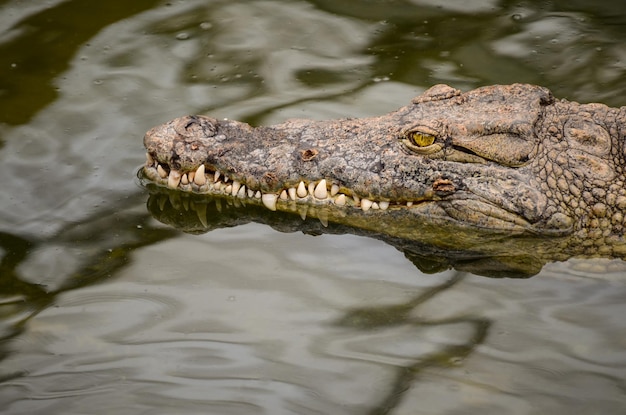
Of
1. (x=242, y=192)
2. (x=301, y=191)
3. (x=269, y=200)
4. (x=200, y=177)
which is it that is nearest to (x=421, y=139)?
(x=301, y=191)

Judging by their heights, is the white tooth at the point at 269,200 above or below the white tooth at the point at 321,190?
below

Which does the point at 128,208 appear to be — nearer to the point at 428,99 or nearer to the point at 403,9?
the point at 428,99

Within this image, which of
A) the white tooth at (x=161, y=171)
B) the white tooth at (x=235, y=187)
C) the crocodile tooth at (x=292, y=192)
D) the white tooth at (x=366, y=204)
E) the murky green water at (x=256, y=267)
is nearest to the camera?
the murky green water at (x=256, y=267)

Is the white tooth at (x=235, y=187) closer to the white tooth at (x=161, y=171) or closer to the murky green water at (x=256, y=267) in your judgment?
the murky green water at (x=256, y=267)

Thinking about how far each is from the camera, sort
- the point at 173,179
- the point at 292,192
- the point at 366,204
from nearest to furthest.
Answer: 1. the point at 366,204
2. the point at 292,192
3. the point at 173,179

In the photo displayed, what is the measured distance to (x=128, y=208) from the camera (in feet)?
18.0

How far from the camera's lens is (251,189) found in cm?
523

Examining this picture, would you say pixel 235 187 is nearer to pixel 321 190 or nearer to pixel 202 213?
pixel 202 213

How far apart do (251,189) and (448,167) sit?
4.20 feet

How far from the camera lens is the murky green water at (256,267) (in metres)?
4.04

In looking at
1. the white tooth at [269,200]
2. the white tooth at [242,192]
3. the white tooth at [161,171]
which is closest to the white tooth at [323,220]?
the white tooth at [269,200]

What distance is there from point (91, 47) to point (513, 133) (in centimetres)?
403

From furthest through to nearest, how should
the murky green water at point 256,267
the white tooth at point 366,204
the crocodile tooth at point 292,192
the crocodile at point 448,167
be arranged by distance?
the crocodile tooth at point 292,192
the white tooth at point 366,204
the crocodile at point 448,167
the murky green water at point 256,267

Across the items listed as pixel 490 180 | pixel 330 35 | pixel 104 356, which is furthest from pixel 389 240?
pixel 330 35
